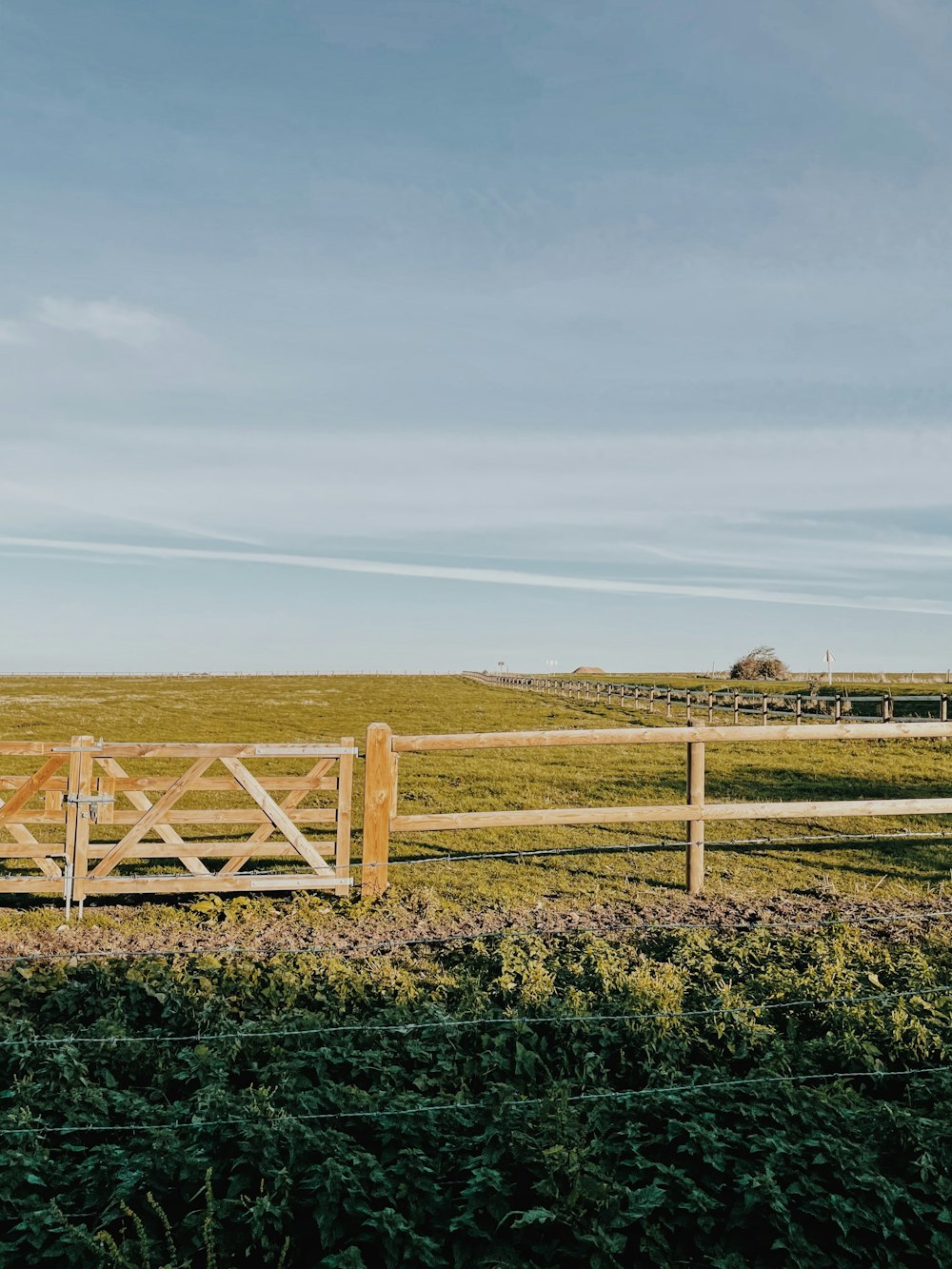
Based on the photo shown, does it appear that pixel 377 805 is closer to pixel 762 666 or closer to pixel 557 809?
pixel 557 809

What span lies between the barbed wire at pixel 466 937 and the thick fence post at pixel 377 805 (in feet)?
4.18

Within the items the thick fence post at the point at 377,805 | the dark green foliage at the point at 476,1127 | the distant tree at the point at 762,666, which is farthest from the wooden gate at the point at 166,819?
the distant tree at the point at 762,666

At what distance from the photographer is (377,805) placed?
9.05 m

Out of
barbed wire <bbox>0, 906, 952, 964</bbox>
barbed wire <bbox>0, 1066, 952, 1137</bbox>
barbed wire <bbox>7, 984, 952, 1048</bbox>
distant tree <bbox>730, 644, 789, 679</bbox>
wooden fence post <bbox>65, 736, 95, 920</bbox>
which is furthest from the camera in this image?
distant tree <bbox>730, 644, 789, 679</bbox>

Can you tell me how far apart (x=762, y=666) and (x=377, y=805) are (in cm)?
7493

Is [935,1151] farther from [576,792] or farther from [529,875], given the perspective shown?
[576,792]

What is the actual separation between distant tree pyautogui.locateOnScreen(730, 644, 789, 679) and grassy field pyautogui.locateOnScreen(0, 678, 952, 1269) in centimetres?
7200

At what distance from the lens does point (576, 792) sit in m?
17.2

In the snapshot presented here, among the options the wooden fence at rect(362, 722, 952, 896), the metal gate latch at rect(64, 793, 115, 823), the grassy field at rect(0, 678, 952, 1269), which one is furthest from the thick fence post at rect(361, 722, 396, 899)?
Answer: the metal gate latch at rect(64, 793, 115, 823)

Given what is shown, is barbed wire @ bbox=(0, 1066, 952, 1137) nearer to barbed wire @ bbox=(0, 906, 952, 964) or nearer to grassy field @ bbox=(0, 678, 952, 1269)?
grassy field @ bbox=(0, 678, 952, 1269)

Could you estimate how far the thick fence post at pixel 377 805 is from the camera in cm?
902

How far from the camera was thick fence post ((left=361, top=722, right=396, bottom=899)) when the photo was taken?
9.02m

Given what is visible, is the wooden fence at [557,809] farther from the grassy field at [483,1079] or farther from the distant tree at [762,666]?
the distant tree at [762,666]

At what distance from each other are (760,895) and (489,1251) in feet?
21.2
